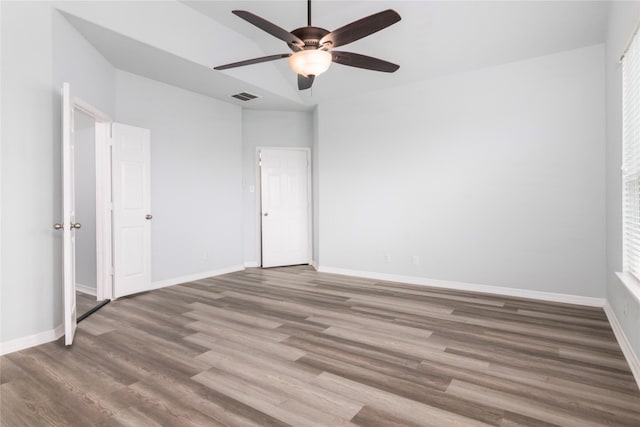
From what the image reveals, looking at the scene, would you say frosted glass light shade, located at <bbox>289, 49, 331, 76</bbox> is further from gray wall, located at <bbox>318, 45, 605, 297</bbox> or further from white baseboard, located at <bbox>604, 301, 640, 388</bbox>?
white baseboard, located at <bbox>604, 301, 640, 388</bbox>

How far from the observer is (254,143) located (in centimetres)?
644

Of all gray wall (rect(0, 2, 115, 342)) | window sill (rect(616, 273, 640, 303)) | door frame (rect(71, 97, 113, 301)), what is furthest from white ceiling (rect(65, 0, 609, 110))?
window sill (rect(616, 273, 640, 303))

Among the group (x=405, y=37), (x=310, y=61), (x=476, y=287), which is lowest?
(x=476, y=287)

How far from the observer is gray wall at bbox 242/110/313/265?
6379 millimetres

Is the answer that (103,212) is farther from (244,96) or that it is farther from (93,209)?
(244,96)

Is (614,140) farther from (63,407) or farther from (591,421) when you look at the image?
(63,407)

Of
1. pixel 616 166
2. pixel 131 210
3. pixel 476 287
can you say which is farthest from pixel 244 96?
pixel 616 166

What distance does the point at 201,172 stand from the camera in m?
5.57

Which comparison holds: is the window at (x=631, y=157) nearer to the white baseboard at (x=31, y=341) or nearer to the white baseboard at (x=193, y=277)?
the white baseboard at (x=31, y=341)

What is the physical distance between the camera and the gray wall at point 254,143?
638cm

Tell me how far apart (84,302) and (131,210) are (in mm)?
1231

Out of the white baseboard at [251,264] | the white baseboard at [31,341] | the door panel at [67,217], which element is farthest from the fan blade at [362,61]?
the white baseboard at [251,264]

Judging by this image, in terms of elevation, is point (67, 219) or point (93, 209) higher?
point (93, 209)

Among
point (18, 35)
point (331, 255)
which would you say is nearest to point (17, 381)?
point (18, 35)
